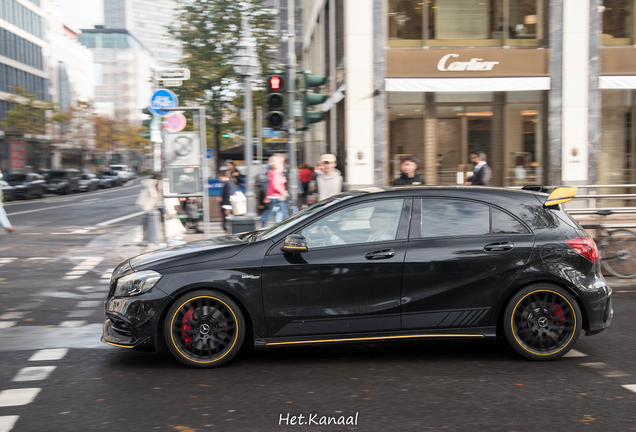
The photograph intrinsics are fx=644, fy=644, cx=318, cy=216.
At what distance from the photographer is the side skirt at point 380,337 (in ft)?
16.9

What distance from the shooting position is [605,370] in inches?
200

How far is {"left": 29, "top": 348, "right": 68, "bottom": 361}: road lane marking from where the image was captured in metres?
5.56

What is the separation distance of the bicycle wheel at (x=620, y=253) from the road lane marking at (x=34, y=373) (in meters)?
7.38

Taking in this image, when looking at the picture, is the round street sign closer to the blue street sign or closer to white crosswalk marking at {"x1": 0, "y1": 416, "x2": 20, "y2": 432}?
the blue street sign

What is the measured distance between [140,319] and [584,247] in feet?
12.1

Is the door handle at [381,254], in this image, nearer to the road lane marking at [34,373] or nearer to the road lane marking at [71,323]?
the road lane marking at [34,373]

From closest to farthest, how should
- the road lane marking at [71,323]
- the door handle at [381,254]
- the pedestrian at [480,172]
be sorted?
the door handle at [381,254]
the road lane marking at [71,323]
the pedestrian at [480,172]

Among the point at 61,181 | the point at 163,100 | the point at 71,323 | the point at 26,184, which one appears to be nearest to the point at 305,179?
the point at 163,100

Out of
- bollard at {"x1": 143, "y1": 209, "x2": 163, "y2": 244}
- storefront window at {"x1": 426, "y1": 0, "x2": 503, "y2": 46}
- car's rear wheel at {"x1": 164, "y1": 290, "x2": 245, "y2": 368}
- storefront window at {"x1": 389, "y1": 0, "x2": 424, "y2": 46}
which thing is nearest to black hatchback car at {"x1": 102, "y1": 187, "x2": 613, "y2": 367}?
car's rear wheel at {"x1": 164, "y1": 290, "x2": 245, "y2": 368}

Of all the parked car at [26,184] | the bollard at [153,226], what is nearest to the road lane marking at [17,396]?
the bollard at [153,226]

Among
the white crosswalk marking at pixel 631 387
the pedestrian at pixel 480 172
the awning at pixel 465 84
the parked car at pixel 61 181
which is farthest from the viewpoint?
the parked car at pixel 61 181

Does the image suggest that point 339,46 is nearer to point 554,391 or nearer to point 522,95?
point 522,95

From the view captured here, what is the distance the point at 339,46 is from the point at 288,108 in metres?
7.11

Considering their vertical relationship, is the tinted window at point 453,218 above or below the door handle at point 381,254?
above
